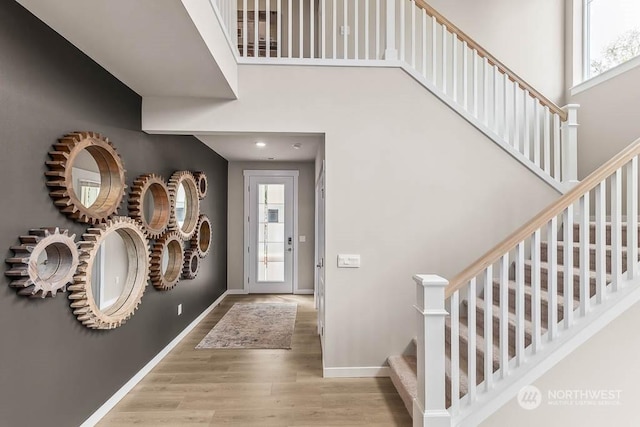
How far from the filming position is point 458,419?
2.02 metres

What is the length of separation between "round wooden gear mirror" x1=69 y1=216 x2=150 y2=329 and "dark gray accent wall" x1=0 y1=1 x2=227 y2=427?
8cm

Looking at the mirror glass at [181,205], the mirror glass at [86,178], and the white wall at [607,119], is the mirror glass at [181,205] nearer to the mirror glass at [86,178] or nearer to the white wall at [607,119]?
the mirror glass at [86,178]

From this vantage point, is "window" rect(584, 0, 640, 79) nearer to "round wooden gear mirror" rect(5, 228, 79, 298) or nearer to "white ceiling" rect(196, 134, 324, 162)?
"white ceiling" rect(196, 134, 324, 162)

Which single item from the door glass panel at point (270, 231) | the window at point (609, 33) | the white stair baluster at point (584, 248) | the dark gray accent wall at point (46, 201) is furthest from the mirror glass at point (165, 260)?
the window at point (609, 33)

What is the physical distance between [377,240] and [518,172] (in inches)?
54.4

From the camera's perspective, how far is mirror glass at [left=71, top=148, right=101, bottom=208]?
2.25 m

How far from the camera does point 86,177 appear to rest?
2373 mm

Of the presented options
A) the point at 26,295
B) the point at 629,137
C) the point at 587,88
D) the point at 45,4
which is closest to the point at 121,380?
the point at 26,295

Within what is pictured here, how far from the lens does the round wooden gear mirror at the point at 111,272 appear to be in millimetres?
2215

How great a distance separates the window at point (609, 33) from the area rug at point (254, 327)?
447 centimetres

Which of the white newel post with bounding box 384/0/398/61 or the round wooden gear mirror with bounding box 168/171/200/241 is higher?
the white newel post with bounding box 384/0/398/61

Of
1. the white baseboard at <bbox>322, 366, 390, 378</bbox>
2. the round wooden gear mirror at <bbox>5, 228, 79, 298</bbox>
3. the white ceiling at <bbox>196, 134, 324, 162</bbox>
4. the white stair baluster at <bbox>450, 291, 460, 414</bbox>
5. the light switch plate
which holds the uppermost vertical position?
the white ceiling at <bbox>196, 134, 324, 162</bbox>

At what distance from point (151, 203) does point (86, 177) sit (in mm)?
1023

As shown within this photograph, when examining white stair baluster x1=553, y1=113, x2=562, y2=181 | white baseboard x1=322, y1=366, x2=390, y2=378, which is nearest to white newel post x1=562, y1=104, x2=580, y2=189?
white stair baluster x1=553, y1=113, x2=562, y2=181
